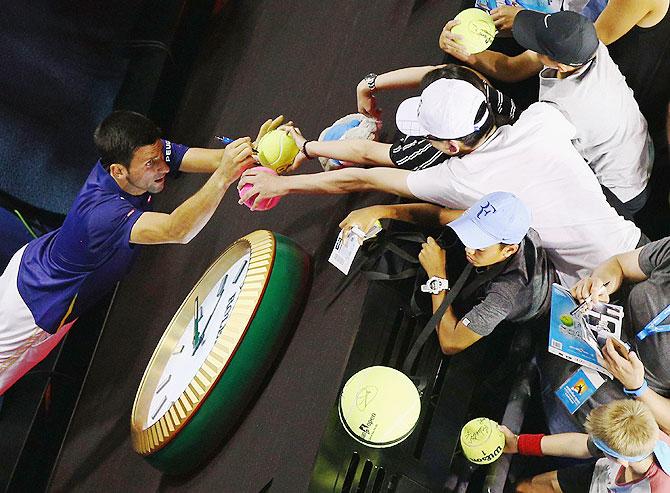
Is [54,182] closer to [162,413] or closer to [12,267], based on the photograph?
[12,267]

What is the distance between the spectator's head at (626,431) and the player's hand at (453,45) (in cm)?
92

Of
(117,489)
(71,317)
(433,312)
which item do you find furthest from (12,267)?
(433,312)

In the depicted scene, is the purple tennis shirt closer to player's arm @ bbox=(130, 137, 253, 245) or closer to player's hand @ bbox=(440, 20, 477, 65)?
player's arm @ bbox=(130, 137, 253, 245)

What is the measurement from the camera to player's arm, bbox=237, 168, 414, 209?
6.25 feet

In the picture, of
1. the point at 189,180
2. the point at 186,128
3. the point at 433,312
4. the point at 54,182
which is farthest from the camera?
the point at 54,182

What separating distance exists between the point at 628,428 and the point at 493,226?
1.57 feet

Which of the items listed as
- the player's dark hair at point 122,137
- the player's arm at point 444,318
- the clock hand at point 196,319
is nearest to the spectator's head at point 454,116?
the player's arm at point 444,318

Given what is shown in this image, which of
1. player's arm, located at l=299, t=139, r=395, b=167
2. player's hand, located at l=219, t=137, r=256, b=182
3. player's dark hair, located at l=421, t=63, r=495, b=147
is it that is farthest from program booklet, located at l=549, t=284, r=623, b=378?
player's hand, located at l=219, t=137, r=256, b=182

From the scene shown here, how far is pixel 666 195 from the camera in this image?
2.24 m

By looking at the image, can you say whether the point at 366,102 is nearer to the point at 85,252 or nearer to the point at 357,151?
the point at 357,151

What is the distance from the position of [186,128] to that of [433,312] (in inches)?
70.4

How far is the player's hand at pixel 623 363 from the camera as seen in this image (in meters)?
1.62

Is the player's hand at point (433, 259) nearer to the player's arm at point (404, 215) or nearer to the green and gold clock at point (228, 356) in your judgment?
the player's arm at point (404, 215)

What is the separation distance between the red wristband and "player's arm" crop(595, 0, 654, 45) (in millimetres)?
1005
